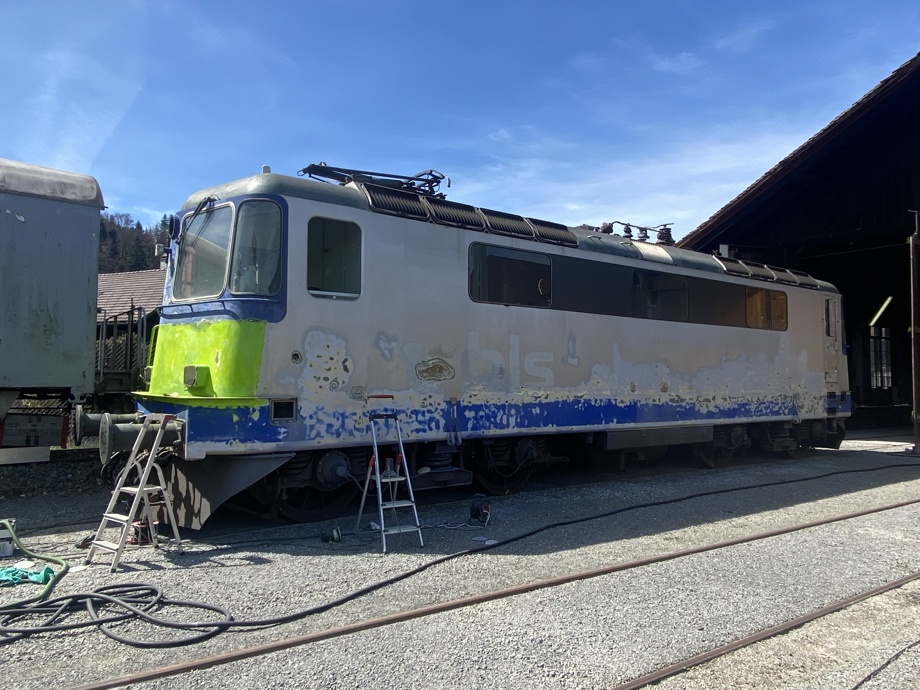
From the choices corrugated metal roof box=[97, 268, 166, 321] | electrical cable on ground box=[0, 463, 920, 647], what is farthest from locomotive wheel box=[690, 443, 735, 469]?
corrugated metal roof box=[97, 268, 166, 321]

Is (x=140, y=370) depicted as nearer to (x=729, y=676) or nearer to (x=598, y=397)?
(x=598, y=397)

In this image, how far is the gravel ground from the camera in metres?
3.80

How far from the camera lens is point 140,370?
33.8ft

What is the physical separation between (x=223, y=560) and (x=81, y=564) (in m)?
1.06

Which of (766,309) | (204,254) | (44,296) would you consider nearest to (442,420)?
(204,254)

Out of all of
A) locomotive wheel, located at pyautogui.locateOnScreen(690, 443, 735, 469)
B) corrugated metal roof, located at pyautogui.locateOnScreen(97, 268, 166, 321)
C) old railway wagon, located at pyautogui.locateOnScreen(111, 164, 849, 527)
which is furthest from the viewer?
corrugated metal roof, located at pyautogui.locateOnScreen(97, 268, 166, 321)

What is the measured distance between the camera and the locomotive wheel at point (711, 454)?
11938mm

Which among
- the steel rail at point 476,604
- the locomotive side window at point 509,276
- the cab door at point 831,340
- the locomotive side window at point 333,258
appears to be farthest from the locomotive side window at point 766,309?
the locomotive side window at point 333,258

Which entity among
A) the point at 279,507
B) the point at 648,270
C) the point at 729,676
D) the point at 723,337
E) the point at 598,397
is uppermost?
the point at 648,270

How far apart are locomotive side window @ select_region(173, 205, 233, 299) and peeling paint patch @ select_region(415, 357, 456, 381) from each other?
7.25 feet

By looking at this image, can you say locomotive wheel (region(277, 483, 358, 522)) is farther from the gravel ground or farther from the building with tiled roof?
the building with tiled roof

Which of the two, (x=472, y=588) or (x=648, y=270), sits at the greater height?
(x=648, y=270)

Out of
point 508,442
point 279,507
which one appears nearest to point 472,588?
point 279,507

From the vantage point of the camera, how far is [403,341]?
7473 mm
